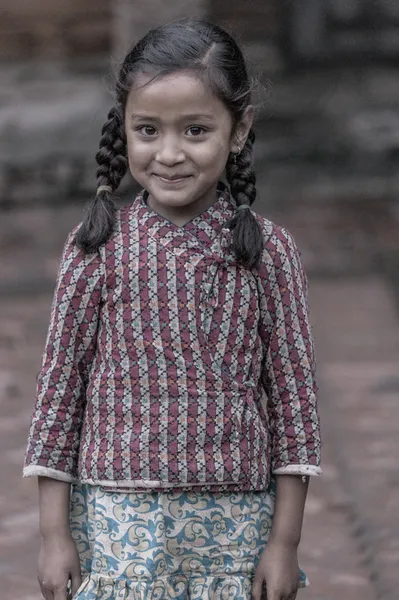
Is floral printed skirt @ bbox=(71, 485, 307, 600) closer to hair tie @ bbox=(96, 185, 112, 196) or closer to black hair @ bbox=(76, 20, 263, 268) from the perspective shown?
black hair @ bbox=(76, 20, 263, 268)

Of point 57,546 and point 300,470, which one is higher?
point 300,470

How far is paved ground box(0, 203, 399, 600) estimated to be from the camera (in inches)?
141

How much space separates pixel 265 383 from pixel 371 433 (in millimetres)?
2169

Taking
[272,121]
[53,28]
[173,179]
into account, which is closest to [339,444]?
[173,179]

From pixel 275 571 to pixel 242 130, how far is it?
791mm

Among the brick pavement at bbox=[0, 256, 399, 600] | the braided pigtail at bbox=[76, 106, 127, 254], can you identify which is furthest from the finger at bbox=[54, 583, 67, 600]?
the brick pavement at bbox=[0, 256, 399, 600]

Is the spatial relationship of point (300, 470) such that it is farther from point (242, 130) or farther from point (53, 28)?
point (53, 28)

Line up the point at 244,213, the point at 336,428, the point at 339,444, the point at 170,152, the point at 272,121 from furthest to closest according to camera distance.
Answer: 1. the point at 272,121
2. the point at 336,428
3. the point at 339,444
4. the point at 244,213
5. the point at 170,152

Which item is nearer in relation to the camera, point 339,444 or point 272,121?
point 339,444

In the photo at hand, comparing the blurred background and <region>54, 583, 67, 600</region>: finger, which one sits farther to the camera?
the blurred background

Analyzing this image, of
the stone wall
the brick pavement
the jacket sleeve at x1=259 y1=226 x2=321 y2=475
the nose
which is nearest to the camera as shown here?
the nose

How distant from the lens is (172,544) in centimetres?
228

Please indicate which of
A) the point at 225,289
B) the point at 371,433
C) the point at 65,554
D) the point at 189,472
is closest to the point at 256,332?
the point at 225,289

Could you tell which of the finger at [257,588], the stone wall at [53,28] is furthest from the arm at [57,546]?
the stone wall at [53,28]
